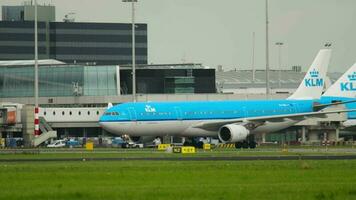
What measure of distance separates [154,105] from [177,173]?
49047mm

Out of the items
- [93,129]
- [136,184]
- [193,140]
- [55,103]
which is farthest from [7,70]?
[136,184]

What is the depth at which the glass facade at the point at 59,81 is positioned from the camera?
15962 centimetres

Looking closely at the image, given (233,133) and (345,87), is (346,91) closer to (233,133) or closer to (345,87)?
(345,87)

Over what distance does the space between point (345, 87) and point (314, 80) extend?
930 cm

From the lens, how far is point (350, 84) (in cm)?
13025

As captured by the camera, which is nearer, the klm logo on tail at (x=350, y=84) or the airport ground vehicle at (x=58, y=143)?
the airport ground vehicle at (x=58, y=143)

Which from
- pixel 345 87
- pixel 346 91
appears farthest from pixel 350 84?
pixel 346 91

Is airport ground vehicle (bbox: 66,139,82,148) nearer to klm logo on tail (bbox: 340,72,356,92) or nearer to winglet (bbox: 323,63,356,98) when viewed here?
winglet (bbox: 323,63,356,98)

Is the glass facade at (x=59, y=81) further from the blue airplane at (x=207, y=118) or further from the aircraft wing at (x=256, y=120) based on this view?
the aircraft wing at (x=256, y=120)

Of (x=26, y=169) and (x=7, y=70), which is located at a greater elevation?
(x=7, y=70)

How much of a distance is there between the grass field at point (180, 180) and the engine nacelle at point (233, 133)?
35711mm

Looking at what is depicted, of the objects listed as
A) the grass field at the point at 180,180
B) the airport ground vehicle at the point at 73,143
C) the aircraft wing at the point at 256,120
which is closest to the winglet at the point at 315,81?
the aircraft wing at the point at 256,120

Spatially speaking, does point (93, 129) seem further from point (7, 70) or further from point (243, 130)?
point (243, 130)

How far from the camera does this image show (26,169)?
61375 mm
